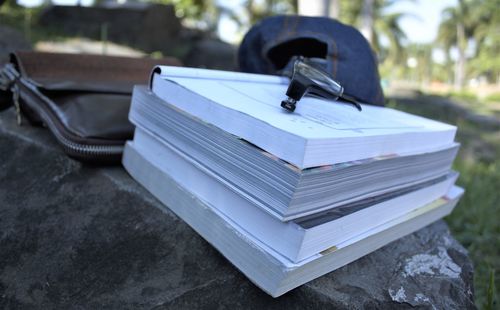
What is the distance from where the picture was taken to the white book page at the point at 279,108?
0.51m

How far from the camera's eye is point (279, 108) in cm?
59

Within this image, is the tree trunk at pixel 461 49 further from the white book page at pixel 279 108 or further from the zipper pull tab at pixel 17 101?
the zipper pull tab at pixel 17 101

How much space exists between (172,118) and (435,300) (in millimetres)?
483

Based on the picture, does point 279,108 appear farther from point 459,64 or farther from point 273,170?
point 459,64

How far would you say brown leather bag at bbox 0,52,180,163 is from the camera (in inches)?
29.4

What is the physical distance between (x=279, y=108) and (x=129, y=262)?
1.03 feet

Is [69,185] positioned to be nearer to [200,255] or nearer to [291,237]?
[200,255]

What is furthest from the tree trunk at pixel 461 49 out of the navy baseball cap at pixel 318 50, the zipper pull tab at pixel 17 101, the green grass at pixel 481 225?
the zipper pull tab at pixel 17 101

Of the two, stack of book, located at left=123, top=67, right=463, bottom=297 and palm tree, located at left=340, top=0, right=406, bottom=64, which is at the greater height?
stack of book, located at left=123, top=67, right=463, bottom=297

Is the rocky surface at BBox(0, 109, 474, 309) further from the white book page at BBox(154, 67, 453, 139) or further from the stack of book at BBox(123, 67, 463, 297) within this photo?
the white book page at BBox(154, 67, 453, 139)

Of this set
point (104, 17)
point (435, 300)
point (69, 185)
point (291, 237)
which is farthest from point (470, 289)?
point (104, 17)

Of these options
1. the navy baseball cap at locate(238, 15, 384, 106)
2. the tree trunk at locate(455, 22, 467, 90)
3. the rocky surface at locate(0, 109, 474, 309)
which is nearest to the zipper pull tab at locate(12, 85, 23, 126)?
the rocky surface at locate(0, 109, 474, 309)

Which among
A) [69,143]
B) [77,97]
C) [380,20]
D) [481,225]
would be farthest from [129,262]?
[380,20]

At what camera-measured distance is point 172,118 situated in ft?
2.01
